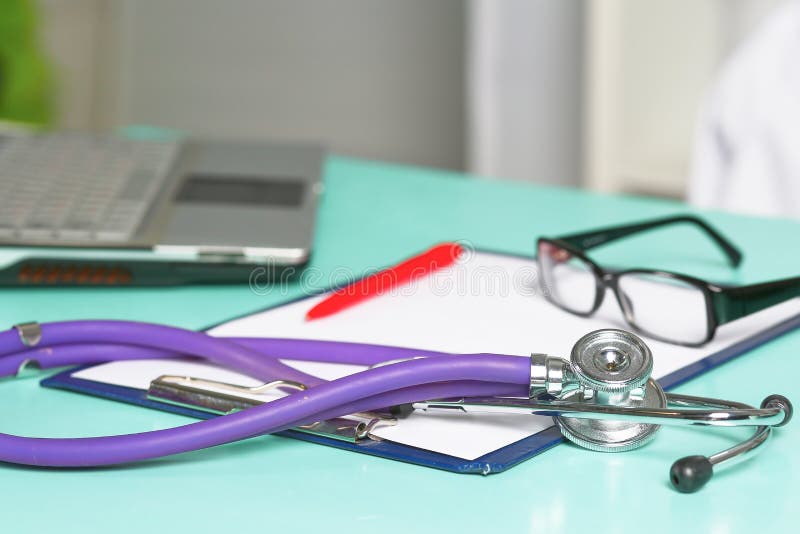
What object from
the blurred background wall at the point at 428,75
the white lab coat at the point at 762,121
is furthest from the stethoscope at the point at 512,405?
the blurred background wall at the point at 428,75

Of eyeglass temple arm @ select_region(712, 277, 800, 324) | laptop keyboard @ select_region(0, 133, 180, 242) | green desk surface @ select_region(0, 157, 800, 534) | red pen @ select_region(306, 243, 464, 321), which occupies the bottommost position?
green desk surface @ select_region(0, 157, 800, 534)

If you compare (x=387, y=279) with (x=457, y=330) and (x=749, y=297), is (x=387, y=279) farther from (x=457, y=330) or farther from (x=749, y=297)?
(x=749, y=297)

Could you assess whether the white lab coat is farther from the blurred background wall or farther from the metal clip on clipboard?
the metal clip on clipboard

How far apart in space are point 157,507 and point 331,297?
0.82 ft

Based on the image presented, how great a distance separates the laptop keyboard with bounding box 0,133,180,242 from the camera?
0.69 m

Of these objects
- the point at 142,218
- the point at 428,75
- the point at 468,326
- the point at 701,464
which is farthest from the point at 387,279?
the point at 428,75

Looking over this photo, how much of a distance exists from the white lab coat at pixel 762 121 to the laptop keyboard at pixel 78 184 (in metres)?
0.69

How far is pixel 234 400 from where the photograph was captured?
470mm

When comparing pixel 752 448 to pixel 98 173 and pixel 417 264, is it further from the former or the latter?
pixel 98 173

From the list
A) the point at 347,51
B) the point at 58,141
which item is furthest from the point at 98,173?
the point at 347,51

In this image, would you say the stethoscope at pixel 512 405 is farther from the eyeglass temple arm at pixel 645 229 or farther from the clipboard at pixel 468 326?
the eyeglass temple arm at pixel 645 229

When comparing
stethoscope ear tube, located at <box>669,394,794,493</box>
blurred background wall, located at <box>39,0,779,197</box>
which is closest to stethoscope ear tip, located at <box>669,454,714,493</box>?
stethoscope ear tube, located at <box>669,394,794,493</box>

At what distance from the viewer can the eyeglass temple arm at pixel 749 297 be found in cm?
55

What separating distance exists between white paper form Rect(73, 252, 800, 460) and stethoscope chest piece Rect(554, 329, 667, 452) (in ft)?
0.08
